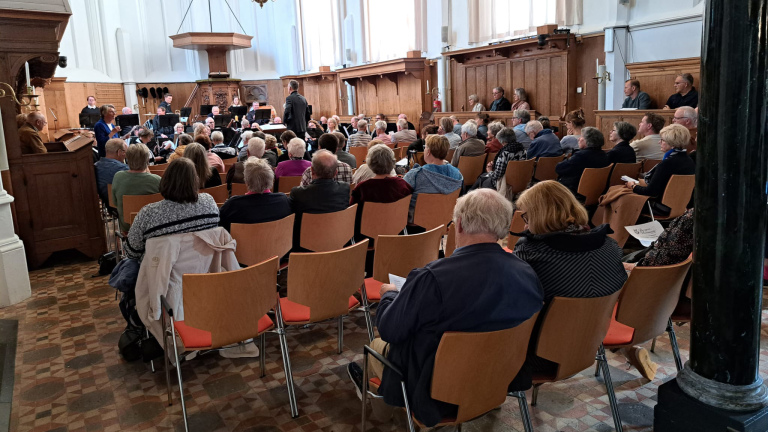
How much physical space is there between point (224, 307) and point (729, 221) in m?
2.11

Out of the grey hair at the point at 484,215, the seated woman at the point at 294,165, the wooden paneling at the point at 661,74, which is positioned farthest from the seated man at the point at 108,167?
the wooden paneling at the point at 661,74

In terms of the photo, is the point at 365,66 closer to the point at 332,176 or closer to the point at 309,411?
the point at 332,176

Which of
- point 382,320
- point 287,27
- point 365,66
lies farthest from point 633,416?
point 287,27

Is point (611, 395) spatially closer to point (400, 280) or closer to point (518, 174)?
point (400, 280)

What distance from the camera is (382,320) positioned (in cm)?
207

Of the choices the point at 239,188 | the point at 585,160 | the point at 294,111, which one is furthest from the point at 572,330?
the point at 294,111

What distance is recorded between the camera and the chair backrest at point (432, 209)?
15.0ft

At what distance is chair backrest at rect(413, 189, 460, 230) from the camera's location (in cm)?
459

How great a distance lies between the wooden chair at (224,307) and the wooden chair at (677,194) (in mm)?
3502

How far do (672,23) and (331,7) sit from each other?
11.3m

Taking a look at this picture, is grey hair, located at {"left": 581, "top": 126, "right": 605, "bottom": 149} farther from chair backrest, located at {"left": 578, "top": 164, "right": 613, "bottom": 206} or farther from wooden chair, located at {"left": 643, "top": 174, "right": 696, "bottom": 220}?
wooden chair, located at {"left": 643, "top": 174, "right": 696, "bottom": 220}

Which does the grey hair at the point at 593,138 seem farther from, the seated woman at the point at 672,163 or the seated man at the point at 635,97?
the seated man at the point at 635,97

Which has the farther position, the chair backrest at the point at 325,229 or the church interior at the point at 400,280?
the chair backrest at the point at 325,229

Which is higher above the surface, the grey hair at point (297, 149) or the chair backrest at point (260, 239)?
the grey hair at point (297, 149)
